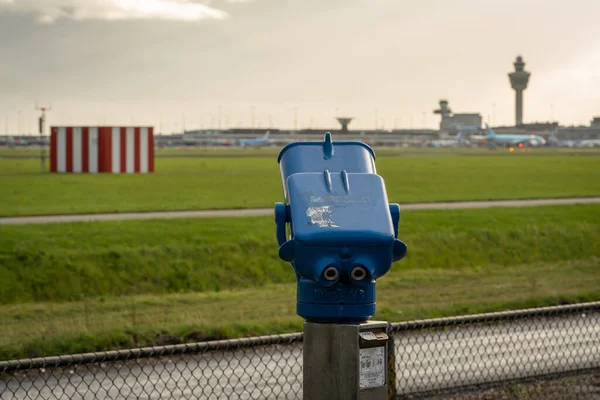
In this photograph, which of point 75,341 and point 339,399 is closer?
point 339,399

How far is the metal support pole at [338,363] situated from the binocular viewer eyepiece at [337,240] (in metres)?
0.09

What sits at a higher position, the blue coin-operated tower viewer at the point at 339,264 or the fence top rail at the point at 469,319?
the blue coin-operated tower viewer at the point at 339,264

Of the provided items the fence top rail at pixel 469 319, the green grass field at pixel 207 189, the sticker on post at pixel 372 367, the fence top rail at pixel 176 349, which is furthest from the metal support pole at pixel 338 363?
the green grass field at pixel 207 189

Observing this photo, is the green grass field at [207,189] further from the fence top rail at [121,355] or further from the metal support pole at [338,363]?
the metal support pole at [338,363]

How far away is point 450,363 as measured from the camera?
34.2 ft

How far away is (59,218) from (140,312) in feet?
38.6

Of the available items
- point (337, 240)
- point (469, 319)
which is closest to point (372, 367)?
point (337, 240)

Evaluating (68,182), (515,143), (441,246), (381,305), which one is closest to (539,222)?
(441,246)

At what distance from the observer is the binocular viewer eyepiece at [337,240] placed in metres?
4.16

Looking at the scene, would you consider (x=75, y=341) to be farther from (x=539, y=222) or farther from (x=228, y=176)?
(x=228, y=176)

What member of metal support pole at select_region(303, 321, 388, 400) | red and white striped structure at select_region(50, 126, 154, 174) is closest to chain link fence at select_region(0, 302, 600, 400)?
metal support pole at select_region(303, 321, 388, 400)

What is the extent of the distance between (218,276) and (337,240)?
47.7ft

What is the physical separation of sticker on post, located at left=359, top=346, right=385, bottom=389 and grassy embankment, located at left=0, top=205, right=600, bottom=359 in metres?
7.50

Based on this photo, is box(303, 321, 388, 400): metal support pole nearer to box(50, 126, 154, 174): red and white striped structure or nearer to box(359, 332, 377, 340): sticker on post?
box(359, 332, 377, 340): sticker on post
